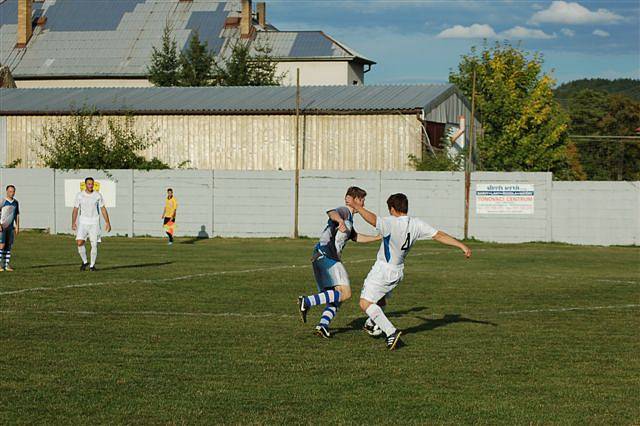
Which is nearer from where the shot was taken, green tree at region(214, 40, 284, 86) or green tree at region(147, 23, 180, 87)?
green tree at region(214, 40, 284, 86)

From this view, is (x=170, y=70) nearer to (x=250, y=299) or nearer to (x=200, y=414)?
(x=250, y=299)

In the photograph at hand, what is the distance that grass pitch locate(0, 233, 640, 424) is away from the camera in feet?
28.3

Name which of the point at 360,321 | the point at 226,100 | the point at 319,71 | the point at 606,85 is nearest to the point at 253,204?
the point at 226,100

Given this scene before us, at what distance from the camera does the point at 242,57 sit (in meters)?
63.1

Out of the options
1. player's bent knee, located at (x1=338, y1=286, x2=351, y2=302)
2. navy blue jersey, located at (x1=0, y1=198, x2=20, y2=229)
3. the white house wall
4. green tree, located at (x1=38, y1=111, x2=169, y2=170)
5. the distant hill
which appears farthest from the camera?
the distant hill

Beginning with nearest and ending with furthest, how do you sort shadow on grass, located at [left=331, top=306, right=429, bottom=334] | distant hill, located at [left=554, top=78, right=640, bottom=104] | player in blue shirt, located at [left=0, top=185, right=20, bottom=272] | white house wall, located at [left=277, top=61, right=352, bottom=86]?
shadow on grass, located at [left=331, top=306, right=429, bottom=334] → player in blue shirt, located at [left=0, top=185, right=20, bottom=272] → white house wall, located at [left=277, top=61, right=352, bottom=86] → distant hill, located at [left=554, top=78, right=640, bottom=104]

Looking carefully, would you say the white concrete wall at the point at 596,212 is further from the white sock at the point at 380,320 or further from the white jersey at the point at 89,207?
the white sock at the point at 380,320

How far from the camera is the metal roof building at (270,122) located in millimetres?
42781

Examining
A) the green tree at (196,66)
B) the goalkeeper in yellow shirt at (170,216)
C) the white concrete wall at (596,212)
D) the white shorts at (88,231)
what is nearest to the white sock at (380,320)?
the white shorts at (88,231)

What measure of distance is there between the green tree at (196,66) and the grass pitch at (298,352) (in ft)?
135

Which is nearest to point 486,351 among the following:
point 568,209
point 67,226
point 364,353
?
point 364,353

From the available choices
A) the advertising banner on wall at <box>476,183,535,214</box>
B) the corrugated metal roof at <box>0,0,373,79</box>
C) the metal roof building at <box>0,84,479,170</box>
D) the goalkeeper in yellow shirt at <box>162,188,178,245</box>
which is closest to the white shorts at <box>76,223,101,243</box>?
the goalkeeper in yellow shirt at <box>162,188,178,245</box>

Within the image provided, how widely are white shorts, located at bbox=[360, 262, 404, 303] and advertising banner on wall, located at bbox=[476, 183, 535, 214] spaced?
25381 millimetres

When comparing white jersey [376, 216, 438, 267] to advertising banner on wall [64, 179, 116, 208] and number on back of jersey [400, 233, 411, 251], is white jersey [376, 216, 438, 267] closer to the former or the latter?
number on back of jersey [400, 233, 411, 251]
